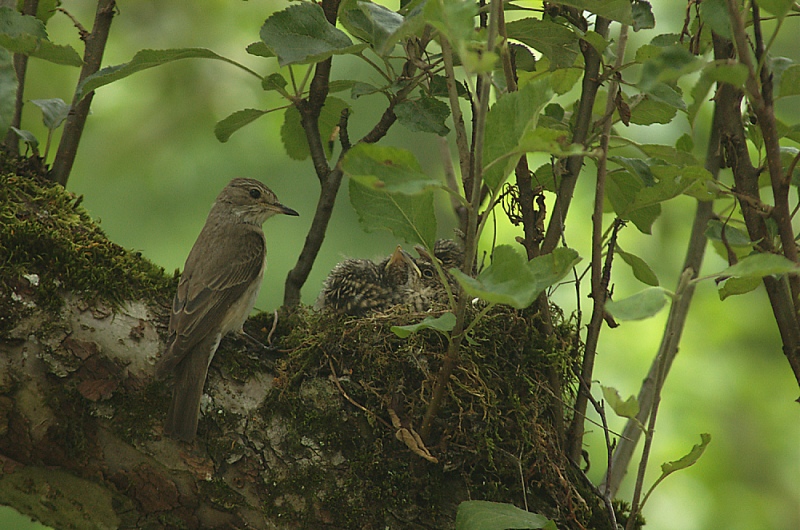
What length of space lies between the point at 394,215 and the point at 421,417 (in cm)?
100

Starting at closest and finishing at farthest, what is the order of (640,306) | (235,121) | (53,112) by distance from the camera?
(640,306), (53,112), (235,121)

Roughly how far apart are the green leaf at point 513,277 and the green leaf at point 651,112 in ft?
3.69

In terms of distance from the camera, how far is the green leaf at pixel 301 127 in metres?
3.71

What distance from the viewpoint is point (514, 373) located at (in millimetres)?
3125

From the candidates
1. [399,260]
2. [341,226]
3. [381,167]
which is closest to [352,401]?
[381,167]

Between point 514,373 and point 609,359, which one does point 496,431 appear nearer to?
point 514,373

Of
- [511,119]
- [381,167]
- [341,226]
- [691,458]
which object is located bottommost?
[691,458]

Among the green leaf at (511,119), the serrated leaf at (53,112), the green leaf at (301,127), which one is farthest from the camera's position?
the green leaf at (301,127)

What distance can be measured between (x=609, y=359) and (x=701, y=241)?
2.70 m

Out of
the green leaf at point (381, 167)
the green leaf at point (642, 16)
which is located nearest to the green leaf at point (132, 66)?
the green leaf at point (381, 167)

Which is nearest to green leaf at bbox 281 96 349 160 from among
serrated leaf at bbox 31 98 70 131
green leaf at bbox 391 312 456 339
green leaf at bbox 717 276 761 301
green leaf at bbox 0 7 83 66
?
serrated leaf at bbox 31 98 70 131

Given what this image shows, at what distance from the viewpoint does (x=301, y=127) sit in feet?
12.6

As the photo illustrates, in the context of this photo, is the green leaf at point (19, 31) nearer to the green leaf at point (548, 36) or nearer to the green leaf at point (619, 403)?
the green leaf at point (548, 36)

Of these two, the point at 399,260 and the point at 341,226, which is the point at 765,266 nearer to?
the point at 399,260
